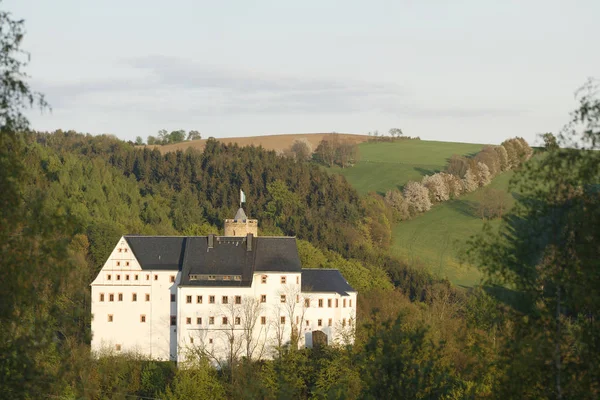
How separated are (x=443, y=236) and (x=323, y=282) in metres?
45.6

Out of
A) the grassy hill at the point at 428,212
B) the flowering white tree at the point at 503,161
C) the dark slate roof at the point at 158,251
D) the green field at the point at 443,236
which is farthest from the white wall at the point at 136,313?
the flowering white tree at the point at 503,161

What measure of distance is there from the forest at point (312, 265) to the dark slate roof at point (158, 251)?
473cm

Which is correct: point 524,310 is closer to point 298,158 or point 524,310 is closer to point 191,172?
point 191,172

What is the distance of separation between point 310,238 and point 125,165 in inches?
1397

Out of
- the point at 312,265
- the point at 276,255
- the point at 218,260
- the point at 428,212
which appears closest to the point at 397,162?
the point at 428,212

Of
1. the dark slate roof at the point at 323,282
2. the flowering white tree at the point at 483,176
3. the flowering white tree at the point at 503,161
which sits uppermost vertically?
the flowering white tree at the point at 503,161

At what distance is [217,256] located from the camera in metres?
69.1

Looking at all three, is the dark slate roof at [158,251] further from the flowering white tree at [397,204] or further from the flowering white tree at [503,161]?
the flowering white tree at [503,161]

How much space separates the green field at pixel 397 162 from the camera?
135 metres

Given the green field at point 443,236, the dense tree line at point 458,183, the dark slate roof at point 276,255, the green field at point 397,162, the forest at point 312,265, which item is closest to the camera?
the forest at point 312,265

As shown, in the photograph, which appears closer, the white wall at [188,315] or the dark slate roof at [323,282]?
the white wall at [188,315]

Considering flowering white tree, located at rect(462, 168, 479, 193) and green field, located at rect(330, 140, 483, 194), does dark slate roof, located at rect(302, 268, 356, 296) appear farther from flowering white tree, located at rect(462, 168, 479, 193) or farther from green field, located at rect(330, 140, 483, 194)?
flowering white tree, located at rect(462, 168, 479, 193)

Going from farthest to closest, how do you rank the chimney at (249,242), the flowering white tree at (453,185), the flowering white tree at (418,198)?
the flowering white tree at (453,185) < the flowering white tree at (418,198) < the chimney at (249,242)

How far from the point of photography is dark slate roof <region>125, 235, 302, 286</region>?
6781 cm
